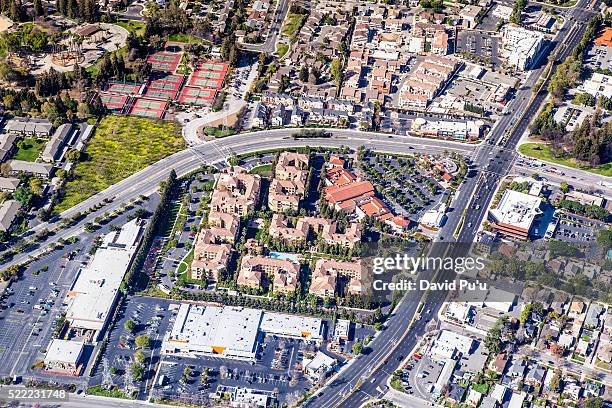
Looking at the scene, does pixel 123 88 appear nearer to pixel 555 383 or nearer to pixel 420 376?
pixel 420 376

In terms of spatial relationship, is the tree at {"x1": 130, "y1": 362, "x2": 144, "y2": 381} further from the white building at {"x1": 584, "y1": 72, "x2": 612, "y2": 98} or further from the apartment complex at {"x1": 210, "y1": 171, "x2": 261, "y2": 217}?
the white building at {"x1": 584, "y1": 72, "x2": 612, "y2": 98}

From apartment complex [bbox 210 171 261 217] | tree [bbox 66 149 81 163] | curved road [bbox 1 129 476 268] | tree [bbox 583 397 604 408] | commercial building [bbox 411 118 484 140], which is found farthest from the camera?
commercial building [bbox 411 118 484 140]

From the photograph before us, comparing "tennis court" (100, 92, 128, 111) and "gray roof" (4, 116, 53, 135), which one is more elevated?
"tennis court" (100, 92, 128, 111)

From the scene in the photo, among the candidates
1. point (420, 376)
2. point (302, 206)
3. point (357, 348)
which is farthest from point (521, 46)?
point (420, 376)

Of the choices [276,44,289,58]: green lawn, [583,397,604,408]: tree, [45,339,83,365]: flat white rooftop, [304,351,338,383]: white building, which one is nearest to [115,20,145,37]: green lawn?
[276,44,289,58]: green lawn

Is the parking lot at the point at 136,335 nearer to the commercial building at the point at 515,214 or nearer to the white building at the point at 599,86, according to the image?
the commercial building at the point at 515,214

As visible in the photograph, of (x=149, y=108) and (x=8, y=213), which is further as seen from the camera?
(x=149, y=108)
